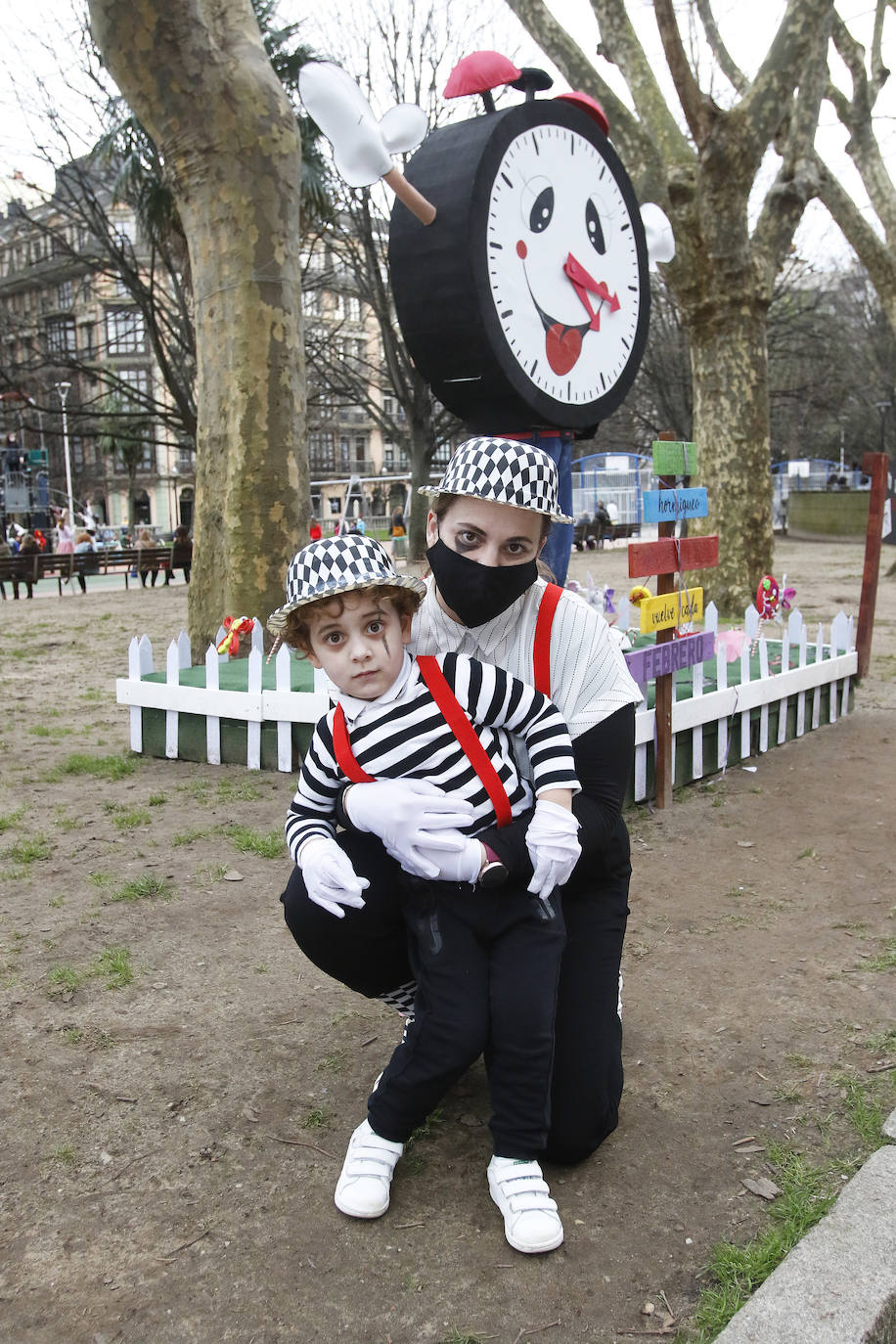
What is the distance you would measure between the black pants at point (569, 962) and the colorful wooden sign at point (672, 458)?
2594 mm

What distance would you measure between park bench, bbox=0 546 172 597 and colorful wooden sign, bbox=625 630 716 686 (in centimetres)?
1489

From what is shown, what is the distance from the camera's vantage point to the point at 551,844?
6.81 ft

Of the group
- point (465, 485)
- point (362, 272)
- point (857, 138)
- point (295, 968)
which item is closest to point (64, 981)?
point (295, 968)

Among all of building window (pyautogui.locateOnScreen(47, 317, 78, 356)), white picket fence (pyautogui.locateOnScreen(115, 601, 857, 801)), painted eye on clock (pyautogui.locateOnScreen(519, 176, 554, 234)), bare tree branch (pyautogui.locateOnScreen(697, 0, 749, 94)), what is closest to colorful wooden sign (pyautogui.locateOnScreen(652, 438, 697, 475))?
white picket fence (pyautogui.locateOnScreen(115, 601, 857, 801))

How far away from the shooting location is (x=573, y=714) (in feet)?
7.79

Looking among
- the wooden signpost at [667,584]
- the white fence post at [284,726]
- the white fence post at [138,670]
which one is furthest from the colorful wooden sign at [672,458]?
the white fence post at [138,670]

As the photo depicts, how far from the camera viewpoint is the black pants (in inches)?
90.2

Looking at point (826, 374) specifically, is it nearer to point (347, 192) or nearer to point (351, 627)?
point (347, 192)

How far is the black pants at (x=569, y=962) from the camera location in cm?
229

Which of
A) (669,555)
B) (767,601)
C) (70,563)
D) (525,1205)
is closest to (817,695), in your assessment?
(767,601)

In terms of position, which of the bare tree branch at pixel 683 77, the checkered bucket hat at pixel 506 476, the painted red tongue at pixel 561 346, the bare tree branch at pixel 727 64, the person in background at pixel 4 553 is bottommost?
the person in background at pixel 4 553

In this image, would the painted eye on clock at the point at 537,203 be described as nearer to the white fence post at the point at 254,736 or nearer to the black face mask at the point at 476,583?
the black face mask at the point at 476,583

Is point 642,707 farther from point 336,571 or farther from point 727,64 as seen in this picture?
point 727,64

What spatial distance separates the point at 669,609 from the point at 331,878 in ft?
9.66
